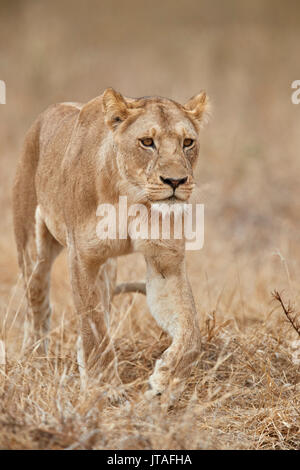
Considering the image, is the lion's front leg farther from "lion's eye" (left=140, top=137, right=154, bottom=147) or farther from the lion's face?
"lion's eye" (left=140, top=137, right=154, bottom=147)

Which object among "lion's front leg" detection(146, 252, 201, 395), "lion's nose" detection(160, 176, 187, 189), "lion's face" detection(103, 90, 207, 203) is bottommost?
"lion's front leg" detection(146, 252, 201, 395)

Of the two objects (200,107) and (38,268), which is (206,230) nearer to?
(38,268)

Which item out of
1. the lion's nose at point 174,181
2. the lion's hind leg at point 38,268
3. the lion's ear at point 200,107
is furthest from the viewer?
the lion's hind leg at point 38,268

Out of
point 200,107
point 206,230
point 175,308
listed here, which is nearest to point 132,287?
point 175,308

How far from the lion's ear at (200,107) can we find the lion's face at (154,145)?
0.06 m

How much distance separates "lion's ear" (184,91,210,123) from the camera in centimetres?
412

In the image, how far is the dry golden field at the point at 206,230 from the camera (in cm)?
335

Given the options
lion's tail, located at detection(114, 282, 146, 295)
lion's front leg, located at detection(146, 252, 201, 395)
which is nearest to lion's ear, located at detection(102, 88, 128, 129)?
lion's front leg, located at detection(146, 252, 201, 395)

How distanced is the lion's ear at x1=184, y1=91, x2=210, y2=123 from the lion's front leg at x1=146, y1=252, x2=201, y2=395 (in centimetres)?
68

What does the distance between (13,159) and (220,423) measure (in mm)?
6413

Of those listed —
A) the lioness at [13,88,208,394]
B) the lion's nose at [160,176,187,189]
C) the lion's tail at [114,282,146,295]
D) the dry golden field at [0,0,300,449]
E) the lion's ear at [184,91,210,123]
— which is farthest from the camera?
the lion's tail at [114,282,146,295]

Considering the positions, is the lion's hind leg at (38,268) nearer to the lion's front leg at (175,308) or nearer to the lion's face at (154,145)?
the lion's front leg at (175,308)

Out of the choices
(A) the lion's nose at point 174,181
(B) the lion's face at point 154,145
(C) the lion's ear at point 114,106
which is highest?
(C) the lion's ear at point 114,106

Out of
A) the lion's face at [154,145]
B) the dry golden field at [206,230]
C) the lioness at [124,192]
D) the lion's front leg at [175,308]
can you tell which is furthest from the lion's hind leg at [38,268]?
the lion's face at [154,145]
